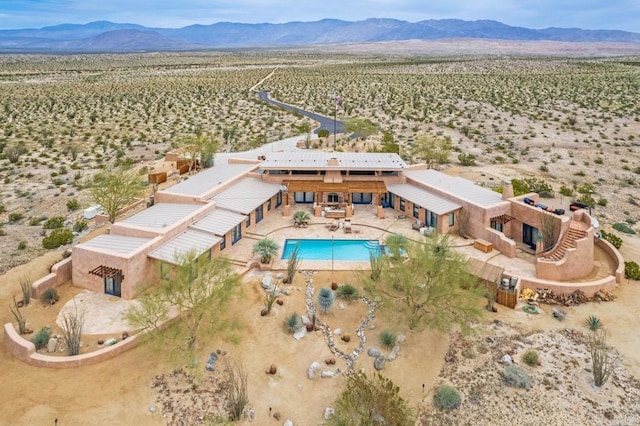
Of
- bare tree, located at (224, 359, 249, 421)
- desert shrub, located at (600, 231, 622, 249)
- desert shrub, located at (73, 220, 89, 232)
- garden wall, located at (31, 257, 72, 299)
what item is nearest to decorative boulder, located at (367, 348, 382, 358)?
bare tree, located at (224, 359, 249, 421)

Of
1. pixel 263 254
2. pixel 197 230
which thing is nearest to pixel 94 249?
pixel 197 230

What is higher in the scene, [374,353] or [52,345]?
[52,345]

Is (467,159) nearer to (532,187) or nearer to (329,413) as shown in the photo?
(532,187)

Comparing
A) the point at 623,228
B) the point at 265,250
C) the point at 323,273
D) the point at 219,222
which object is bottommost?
the point at 323,273

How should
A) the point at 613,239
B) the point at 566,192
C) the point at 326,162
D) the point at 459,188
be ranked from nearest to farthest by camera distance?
the point at 613,239 → the point at 459,188 → the point at 326,162 → the point at 566,192

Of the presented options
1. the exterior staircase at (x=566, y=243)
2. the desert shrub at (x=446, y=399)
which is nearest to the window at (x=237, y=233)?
the desert shrub at (x=446, y=399)

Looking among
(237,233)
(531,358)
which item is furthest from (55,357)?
(531,358)

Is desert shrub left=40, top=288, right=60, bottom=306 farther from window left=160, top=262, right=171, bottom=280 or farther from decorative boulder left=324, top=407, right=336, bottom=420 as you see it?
decorative boulder left=324, top=407, right=336, bottom=420

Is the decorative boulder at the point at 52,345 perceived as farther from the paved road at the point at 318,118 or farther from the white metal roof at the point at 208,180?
the paved road at the point at 318,118
